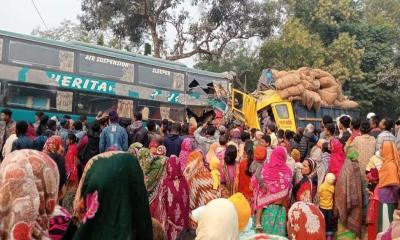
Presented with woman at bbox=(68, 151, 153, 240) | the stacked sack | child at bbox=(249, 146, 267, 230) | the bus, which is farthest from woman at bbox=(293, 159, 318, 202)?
A: the stacked sack

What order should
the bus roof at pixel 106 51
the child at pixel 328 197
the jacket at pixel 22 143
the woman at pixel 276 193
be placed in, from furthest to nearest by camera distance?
the bus roof at pixel 106 51
the jacket at pixel 22 143
the child at pixel 328 197
the woman at pixel 276 193

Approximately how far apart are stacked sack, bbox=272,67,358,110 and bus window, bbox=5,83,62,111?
6426mm

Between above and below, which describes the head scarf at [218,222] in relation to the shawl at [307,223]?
above

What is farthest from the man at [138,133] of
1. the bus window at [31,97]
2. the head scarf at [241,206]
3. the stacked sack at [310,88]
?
the stacked sack at [310,88]

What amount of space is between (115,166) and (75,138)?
5.89m

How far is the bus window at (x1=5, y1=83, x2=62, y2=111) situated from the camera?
40.0ft

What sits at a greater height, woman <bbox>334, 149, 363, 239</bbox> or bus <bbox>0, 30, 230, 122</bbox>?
bus <bbox>0, 30, 230, 122</bbox>

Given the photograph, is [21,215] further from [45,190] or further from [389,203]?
[389,203]

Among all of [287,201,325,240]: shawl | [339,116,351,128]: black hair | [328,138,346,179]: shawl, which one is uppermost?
[339,116,351,128]: black hair

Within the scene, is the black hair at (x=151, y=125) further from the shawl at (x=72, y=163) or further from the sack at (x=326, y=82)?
the sack at (x=326, y=82)

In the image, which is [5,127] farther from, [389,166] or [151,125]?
[389,166]

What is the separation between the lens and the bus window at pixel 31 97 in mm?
12180

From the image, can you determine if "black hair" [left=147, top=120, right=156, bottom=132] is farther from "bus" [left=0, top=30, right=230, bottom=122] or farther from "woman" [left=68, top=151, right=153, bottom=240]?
"woman" [left=68, top=151, right=153, bottom=240]

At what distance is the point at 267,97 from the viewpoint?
16109 millimetres
